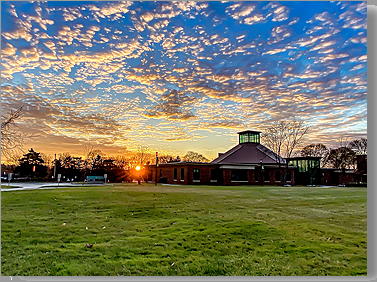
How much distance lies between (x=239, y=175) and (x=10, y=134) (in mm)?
14037

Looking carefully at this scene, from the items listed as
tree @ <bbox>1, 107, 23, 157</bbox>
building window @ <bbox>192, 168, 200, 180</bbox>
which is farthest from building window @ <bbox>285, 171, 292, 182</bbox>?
tree @ <bbox>1, 107, 23, 157</bbox>

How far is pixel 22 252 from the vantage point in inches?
143

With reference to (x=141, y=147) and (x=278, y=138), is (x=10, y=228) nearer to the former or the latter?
(x=141, y=147)

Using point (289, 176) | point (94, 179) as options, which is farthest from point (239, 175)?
point (94, 179)

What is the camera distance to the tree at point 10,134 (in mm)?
4922

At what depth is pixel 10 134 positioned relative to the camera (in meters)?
5.07

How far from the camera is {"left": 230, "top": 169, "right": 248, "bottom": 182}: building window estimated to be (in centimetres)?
1766

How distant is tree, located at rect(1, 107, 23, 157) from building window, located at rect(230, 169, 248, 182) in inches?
540

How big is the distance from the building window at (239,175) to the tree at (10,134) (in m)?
13.7

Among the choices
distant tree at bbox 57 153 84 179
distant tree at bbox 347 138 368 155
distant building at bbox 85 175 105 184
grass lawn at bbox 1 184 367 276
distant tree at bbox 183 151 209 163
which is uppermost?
distant tree at bbox 347 138 368 155

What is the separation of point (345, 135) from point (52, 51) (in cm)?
540

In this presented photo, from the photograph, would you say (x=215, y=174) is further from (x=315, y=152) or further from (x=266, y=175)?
(x=315, y=152)

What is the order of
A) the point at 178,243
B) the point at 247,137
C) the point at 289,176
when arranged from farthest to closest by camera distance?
1. the point at 289,176
2. the point at 247,137
3. the point at 178,243

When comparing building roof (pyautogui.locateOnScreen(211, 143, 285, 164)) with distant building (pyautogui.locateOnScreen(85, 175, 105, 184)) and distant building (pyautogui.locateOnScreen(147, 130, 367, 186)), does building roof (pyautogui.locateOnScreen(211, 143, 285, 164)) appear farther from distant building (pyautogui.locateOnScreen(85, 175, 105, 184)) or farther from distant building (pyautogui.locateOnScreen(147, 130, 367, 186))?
distant building (pyautogui.locateOnScreen(85, 175, 105, 184))
